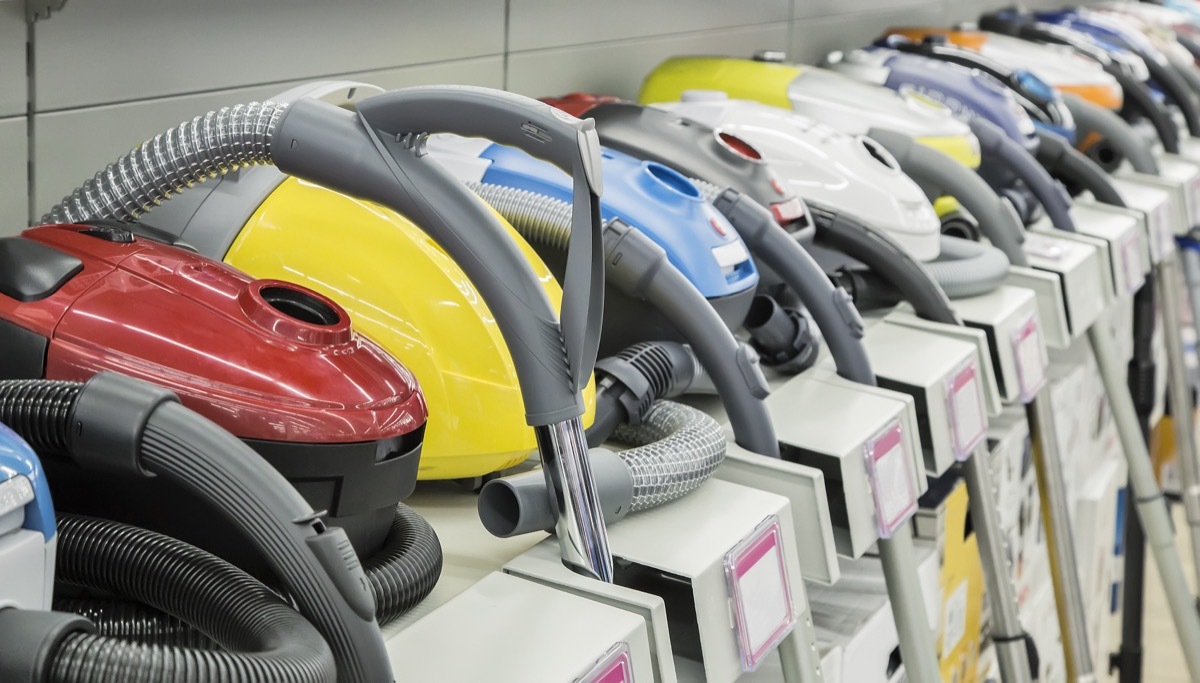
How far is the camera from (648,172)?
3.41ft

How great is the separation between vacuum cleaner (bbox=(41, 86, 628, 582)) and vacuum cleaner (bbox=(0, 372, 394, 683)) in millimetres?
168

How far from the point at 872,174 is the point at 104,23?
0.70m

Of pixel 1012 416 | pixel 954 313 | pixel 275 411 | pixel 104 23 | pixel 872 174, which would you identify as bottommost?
pixel 1012 416

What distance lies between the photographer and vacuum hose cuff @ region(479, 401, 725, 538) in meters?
0.72

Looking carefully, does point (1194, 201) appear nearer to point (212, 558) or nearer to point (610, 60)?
point (610, 60)

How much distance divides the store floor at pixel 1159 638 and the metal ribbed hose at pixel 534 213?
2026 millimetres

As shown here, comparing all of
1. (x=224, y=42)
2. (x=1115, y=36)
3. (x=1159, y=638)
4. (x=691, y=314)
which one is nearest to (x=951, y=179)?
(x=691, y=314)

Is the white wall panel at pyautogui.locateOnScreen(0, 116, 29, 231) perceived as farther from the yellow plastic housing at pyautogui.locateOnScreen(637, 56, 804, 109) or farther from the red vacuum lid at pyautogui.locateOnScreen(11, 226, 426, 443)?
the yellow plastic housing at pyautogui.locateOnScreen(637, 56, 804, 109)

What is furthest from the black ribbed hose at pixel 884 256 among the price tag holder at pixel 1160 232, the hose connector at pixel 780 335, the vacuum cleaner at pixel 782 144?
the price tag holder at pixel 1160 232

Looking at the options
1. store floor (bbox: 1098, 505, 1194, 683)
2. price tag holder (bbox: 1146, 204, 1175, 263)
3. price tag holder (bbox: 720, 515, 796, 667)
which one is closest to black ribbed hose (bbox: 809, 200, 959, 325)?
price tag holder (bbox: 720, 515, 796, 667)

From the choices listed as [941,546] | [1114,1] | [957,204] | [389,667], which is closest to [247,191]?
[389,667]

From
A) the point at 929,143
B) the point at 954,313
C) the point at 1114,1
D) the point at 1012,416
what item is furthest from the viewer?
the point at 1114,1

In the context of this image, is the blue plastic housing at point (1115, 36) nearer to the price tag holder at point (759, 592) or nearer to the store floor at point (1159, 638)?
the store floor at point (1159, 638)

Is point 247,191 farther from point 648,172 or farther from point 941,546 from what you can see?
point 941,546
